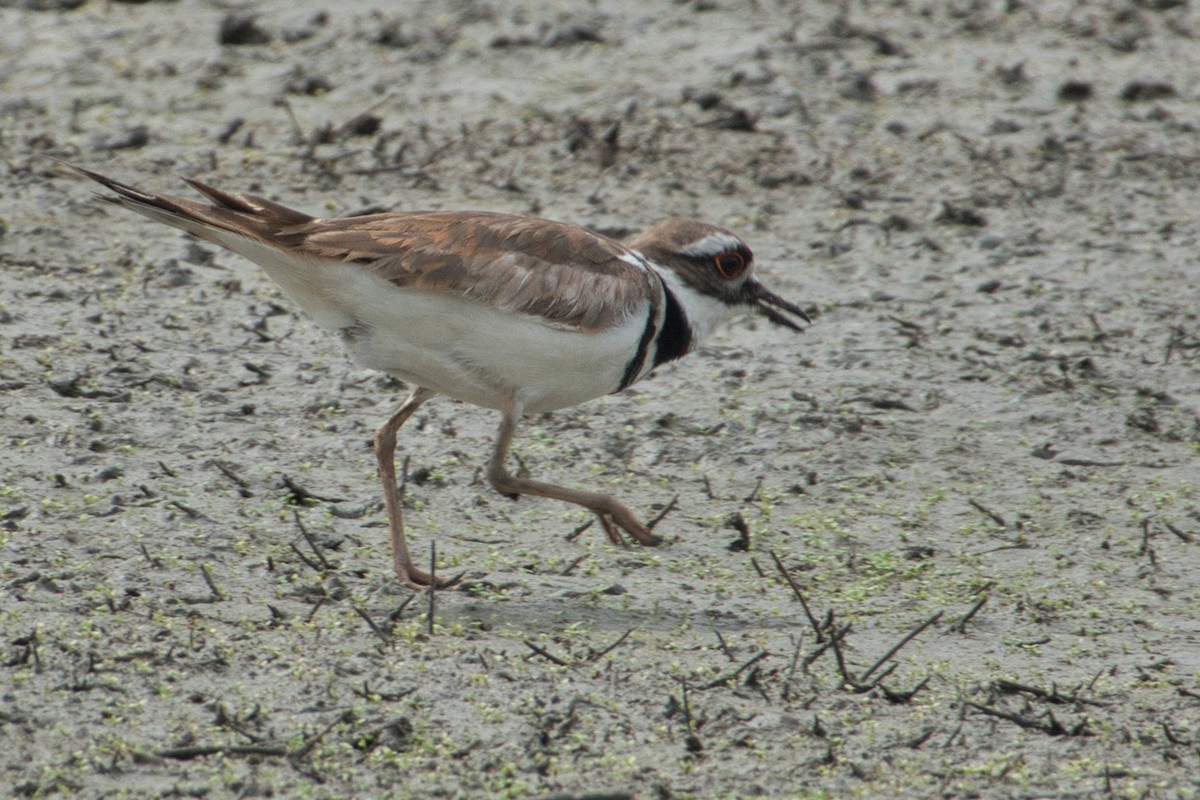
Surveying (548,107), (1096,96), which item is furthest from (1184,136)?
(548,107)

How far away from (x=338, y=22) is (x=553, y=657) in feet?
23.6

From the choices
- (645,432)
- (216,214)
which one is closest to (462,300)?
(216,214)

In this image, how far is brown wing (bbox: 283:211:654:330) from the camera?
18.4ft

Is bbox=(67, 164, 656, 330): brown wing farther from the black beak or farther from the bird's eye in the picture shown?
the black beak

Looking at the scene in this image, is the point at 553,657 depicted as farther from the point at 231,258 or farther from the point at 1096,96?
the point at 1096,96

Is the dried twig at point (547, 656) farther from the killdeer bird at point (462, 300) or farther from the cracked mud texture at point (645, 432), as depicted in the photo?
the killdeer bird at point (462, 300)

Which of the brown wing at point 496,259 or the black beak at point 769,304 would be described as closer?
the brown wing at point 496,259

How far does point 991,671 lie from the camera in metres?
5.32

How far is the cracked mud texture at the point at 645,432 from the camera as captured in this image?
188 inches

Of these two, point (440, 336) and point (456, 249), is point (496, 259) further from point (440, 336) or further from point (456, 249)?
point (440, 336)

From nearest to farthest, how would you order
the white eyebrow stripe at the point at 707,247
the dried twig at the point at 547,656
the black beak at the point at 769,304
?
the dried twig at the point at 547,656 < the white eyebrow stripe at the point at 707,247 < the black beak at the point at 769,304

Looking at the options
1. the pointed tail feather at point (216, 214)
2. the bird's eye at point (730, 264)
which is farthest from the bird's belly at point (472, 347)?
the bird's eye at point (730, 264)

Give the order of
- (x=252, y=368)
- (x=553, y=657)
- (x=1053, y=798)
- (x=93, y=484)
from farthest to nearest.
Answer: (x=252, y=368) < (x=93, y=484) < (x=553, y=657) < (x=1053, y=798)

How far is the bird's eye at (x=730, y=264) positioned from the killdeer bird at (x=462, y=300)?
1.62ft
